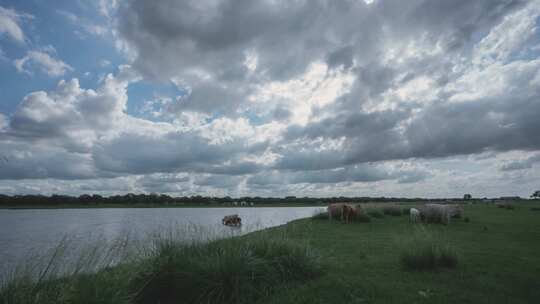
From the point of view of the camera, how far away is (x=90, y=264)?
5.36 metres

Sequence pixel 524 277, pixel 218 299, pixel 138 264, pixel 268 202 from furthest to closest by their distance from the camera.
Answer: pixel 268 202 → pixel 524 277 → pixel 138 264 → pixel 218 299

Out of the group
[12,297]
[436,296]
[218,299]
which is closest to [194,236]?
[218,299]

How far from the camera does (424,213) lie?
22922 millimetres

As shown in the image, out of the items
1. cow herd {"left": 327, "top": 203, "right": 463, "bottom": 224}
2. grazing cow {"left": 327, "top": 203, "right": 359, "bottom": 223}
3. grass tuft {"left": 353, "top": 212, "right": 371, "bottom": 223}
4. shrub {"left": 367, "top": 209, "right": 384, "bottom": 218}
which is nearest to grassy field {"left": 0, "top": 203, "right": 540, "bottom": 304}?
cow herd {"left": 327, "top": 203, "right": 463, "bottom": 224}

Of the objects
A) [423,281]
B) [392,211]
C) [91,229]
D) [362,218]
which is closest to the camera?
[423,281]

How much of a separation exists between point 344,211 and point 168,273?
70.4 feet

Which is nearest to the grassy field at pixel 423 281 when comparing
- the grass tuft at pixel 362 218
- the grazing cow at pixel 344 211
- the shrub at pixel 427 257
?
the shrub at pixel 427 257

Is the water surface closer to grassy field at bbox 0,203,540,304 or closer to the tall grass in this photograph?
the tall grass

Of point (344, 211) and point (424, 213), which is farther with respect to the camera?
point (344, 211)

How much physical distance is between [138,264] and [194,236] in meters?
1.64

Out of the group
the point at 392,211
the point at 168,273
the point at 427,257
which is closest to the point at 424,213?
the point at 392,211

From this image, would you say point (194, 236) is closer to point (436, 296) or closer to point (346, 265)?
point (346, 265)

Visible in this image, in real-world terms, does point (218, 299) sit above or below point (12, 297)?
below

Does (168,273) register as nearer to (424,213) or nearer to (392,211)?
(424,213)
